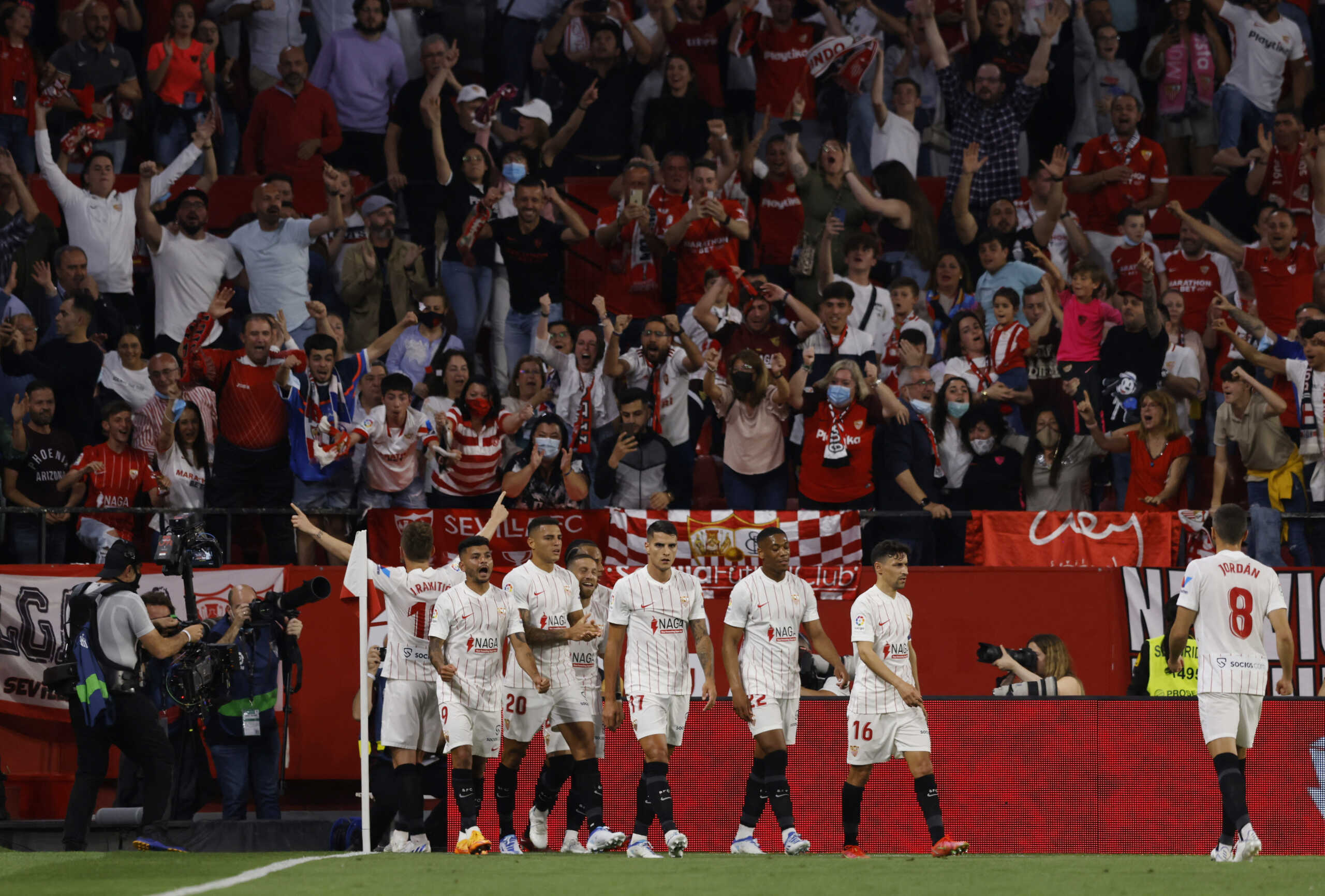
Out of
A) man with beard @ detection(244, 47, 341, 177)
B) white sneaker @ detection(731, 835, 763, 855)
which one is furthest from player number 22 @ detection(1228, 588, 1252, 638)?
man with beard @ detection(244, 47, 341, 177)

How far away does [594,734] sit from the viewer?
11.7m

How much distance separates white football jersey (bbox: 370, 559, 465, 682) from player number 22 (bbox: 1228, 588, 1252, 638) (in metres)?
5.17

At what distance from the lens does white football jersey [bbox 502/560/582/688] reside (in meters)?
11.6

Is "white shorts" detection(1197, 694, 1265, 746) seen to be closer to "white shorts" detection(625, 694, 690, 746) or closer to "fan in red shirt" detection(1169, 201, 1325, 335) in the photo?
"white shorts" detection(625, 694, 690, 746)

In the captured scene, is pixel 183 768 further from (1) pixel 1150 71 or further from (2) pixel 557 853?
(1) pixel 1150 71

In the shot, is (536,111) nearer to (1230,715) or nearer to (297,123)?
(297,123)

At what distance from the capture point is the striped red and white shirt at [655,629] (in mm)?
11297

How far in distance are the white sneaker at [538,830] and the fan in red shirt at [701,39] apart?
10.1 m

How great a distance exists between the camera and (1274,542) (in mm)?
14062

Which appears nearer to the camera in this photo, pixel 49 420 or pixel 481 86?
pixel 49 420

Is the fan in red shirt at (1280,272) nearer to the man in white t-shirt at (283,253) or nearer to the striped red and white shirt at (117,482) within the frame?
the man in white t-shirt at (283,253)

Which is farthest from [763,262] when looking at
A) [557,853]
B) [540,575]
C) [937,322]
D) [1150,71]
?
[557,853]


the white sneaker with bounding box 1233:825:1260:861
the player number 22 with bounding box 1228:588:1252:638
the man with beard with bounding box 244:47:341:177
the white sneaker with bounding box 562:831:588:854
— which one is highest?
the man with beard with bounding box 244:47:341:177

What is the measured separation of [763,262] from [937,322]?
2275mm
